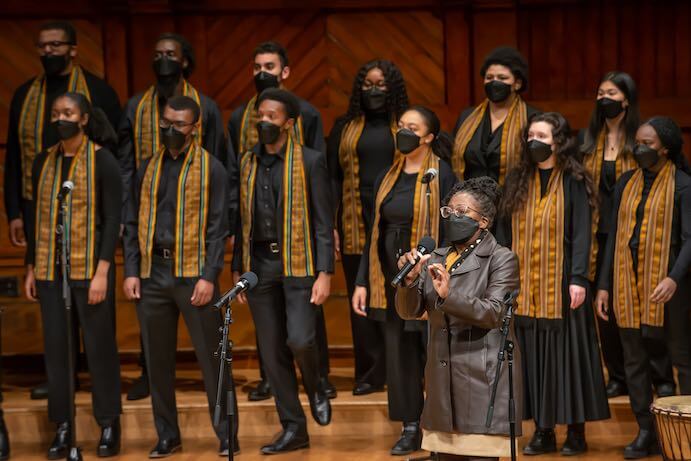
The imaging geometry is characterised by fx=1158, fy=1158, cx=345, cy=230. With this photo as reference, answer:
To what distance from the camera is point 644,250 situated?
534 cm

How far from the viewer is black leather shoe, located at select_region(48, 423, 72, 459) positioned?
5.63 metres

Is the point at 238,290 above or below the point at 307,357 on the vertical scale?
above

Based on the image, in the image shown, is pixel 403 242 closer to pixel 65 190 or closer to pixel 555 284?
pixel 555 284

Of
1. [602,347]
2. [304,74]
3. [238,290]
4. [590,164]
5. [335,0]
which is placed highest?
[335,0]

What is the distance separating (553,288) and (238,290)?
179 centimetres

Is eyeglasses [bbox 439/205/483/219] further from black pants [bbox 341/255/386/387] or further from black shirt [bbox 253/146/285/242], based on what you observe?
black pants [bbox 341/255/386/387]

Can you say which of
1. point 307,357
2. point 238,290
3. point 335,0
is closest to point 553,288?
point 307,357

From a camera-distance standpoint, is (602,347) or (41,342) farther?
(41,342)

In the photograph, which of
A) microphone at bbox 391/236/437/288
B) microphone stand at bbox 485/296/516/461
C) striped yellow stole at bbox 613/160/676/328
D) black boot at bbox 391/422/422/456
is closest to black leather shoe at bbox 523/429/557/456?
black boot at bbox 391/422/422/456

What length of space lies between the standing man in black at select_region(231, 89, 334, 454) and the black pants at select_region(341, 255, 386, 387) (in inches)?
20.1

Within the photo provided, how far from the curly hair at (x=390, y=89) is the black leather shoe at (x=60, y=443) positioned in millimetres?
2164

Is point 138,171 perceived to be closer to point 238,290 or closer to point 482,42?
point 238,290

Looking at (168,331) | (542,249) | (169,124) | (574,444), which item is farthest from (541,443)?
(169,124)

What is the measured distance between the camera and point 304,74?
7340 mm
